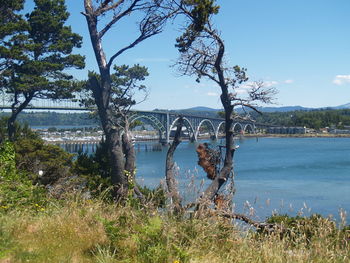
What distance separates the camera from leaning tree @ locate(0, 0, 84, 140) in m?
17.8

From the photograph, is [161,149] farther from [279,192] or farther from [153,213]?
[153,213]

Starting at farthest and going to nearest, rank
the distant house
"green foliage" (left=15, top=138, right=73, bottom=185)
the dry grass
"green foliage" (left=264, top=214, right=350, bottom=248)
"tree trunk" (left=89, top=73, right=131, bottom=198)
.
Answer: the distant house < "green foliage" (left=15, top=138, right=73, bottom=185) < "tree trunk" (left=89, top=73, right=131, bottom=198) < "green foliage" (left=264, top=214, right=350, bottom=248) < the dry grass

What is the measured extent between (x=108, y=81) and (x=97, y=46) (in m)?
0.51

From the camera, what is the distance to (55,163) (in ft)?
43.3

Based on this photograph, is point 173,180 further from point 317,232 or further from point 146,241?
point 146,241

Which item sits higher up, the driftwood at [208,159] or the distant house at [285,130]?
the driftwood at [208,159]

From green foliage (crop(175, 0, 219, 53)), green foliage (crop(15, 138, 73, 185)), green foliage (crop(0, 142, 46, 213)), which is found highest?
green foliage (crop(175, 0, 219, 53))

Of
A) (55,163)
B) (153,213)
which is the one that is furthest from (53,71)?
(153,213)

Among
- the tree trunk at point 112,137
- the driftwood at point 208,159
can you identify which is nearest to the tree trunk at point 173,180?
the driftwood at point 208,159

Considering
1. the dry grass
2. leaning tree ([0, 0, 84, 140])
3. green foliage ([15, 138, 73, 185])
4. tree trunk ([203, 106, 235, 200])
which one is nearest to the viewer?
the dry grass

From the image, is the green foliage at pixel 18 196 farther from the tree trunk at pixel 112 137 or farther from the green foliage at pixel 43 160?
the green foliage at pixel 43 160

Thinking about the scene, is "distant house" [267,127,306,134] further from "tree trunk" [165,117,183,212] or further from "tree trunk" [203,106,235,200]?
"tree trunk" [165,117,183,212]

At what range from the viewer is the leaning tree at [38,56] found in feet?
58.4

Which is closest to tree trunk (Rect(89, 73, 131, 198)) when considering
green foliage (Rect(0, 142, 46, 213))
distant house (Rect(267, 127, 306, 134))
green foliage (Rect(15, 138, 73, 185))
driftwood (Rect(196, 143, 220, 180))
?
green foliage (Rect(0, 142, 46, 213))
